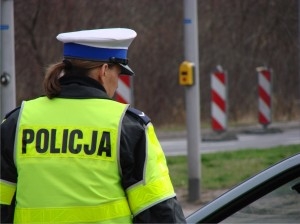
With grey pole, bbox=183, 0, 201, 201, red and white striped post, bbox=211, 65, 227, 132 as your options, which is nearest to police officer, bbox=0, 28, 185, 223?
grey pole, bbox=183, 0, 201, 201

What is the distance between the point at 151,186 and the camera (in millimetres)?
3529

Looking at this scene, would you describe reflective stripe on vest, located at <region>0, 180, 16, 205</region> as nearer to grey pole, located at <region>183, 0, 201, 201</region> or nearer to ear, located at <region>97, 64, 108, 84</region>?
ear, located at <region>97, 64, 108, 84</region>

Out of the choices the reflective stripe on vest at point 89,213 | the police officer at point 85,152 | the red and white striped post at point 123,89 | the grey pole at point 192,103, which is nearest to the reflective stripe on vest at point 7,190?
the police officer at point 85,152

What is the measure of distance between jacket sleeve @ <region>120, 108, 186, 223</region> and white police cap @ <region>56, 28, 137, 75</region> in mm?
256

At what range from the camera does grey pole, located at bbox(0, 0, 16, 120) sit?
8117 mm

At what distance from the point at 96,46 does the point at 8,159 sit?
495 mm

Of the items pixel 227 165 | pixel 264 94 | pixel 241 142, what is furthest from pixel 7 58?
pixel 264 94

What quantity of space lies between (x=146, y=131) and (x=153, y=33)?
21489mm

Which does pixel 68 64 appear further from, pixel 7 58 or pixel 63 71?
pixel 7 58

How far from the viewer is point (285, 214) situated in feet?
13.3

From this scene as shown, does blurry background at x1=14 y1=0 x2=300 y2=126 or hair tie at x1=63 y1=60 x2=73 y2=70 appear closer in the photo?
hair tie at x1=63 y1=60 x2=73 y2=70

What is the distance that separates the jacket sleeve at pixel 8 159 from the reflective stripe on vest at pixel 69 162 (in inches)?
1.2

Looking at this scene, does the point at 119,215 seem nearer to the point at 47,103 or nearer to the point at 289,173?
the point at 47,103

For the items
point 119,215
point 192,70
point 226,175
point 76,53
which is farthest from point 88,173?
point 226,175
